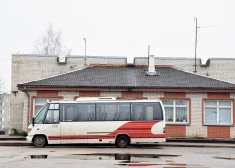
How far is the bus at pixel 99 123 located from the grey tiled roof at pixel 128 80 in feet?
16.4

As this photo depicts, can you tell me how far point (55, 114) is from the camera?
22.3 metres

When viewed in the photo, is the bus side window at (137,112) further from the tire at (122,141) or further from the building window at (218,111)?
the building window at (218,111)

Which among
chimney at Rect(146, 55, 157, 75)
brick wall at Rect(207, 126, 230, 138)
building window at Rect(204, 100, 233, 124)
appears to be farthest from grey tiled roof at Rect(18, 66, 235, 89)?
brick wall at Rect(207, 126, 230, 138)

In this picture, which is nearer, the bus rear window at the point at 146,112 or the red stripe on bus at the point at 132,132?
the red stripe on bus at the point at 132,132

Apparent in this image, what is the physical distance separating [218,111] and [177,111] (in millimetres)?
2580

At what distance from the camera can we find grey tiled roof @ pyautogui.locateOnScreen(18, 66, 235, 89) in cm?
2747

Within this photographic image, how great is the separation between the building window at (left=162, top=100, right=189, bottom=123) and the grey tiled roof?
3.83ft

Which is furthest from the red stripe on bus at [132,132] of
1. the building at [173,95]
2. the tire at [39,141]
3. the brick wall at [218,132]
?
the brick wall at [218,132]

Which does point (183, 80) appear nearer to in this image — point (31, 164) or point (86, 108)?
point (86, 108)

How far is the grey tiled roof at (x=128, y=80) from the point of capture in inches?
1081

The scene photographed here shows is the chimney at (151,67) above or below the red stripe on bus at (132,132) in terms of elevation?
above

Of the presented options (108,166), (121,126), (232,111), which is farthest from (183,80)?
(108,166)

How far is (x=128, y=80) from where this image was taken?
28734 mm

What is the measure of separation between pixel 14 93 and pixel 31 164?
17678 mm
